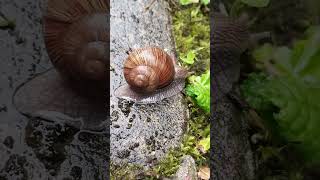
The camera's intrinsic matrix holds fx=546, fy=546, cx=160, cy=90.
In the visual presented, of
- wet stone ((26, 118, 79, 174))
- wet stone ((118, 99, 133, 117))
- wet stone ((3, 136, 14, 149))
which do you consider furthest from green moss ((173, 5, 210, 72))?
wet stone ((3, 136, 14, 149))

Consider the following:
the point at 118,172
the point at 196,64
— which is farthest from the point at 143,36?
the point at 118,172

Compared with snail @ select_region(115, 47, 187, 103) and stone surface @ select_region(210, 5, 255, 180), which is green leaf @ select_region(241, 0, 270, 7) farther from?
snail @ select_region(115, 47, 187, 103)

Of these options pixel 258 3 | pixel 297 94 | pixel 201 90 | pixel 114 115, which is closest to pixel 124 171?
pixel 114 115

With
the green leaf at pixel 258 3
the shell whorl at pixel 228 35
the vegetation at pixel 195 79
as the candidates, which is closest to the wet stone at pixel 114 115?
the vegetation at pixel 195 79

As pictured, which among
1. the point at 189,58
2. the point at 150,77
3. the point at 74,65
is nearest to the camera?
the point at 74,65

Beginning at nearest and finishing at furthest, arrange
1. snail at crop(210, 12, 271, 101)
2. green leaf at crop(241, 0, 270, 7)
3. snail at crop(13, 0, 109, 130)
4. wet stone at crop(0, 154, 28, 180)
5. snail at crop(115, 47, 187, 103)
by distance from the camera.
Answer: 1. wet stone at crop(0, 154, 28, 180)
2. snail at crop(13, 0, 109, 130)
3. snail at crop(115, 47, 187, 103)
4. snail at crop(210, 12, 271, 101)
5. green leaf at crop(241, 0, 270, 7)

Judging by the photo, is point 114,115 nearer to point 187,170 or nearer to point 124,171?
point 124,171
